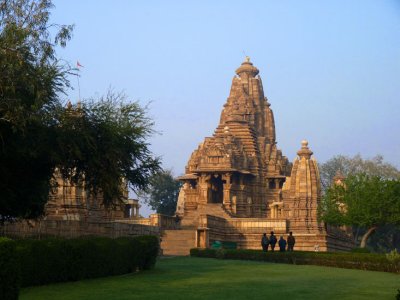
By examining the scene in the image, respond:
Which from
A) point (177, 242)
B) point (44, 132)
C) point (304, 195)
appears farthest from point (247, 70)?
point (44, 132)

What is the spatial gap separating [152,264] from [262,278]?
15.8 feet

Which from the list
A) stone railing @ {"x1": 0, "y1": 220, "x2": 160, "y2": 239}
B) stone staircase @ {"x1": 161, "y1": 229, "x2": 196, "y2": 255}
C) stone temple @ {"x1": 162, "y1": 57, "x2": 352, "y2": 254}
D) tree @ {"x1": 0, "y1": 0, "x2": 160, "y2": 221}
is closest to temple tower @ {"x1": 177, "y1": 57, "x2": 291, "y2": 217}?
stone temple @ {"x1": 162, "y1": 57, "x2": 352, "y2": 254}

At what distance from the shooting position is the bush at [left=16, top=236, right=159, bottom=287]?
18516 millimetres

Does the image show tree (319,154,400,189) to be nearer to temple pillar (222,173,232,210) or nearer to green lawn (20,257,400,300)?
temple pillar (222,173,232,210)

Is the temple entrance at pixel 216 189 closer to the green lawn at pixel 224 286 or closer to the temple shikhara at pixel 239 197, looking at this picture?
the temple shikhara at pixel 239 197

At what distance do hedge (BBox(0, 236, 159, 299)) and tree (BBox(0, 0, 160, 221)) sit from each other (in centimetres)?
301

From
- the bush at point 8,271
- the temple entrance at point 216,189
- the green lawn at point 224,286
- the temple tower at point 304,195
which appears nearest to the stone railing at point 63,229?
the green lawn at point 224,286

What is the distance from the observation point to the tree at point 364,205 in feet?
159

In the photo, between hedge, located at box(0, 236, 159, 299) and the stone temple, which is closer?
hedge, located at box(0, 236, 159, 299)

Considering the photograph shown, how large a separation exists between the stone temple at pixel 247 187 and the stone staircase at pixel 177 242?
0.20ft

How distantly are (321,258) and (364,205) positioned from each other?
18.8m

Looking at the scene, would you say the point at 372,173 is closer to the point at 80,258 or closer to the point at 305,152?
the point at 305,152

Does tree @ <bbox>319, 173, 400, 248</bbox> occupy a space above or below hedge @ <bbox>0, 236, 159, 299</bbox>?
above

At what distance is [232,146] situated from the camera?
63.7 metres
